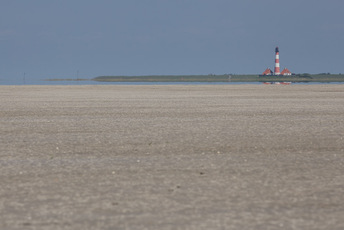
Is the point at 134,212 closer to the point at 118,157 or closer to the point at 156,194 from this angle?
the point at 156,194

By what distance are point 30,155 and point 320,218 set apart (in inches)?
276

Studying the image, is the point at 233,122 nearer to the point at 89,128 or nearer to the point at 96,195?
the point at 89,128

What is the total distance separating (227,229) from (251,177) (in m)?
3.22

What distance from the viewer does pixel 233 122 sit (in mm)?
20297

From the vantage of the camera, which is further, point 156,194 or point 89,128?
point 89,128

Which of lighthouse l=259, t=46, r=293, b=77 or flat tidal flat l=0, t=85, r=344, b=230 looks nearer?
flat tidal flat l=0, t=85, r=344, b=230

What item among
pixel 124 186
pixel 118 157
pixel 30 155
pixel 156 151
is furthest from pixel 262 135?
pixel 124 186

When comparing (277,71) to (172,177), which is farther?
(277,71)

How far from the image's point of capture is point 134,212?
7.11 metres

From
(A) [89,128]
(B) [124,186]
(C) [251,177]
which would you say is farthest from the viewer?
(A) [89,128]

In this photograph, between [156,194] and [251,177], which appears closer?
[156,194]

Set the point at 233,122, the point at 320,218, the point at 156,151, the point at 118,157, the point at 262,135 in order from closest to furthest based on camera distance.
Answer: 1. the point at 320,218
2. the point at 118,157
3. the point at 156,151
4. the point at 262,135
5. the point at 233,122

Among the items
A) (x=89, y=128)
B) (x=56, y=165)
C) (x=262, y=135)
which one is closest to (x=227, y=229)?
(x=56, y=165)

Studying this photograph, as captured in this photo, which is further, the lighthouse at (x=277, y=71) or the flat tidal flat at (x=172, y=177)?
the lighthouse at (x=277, y=71)
